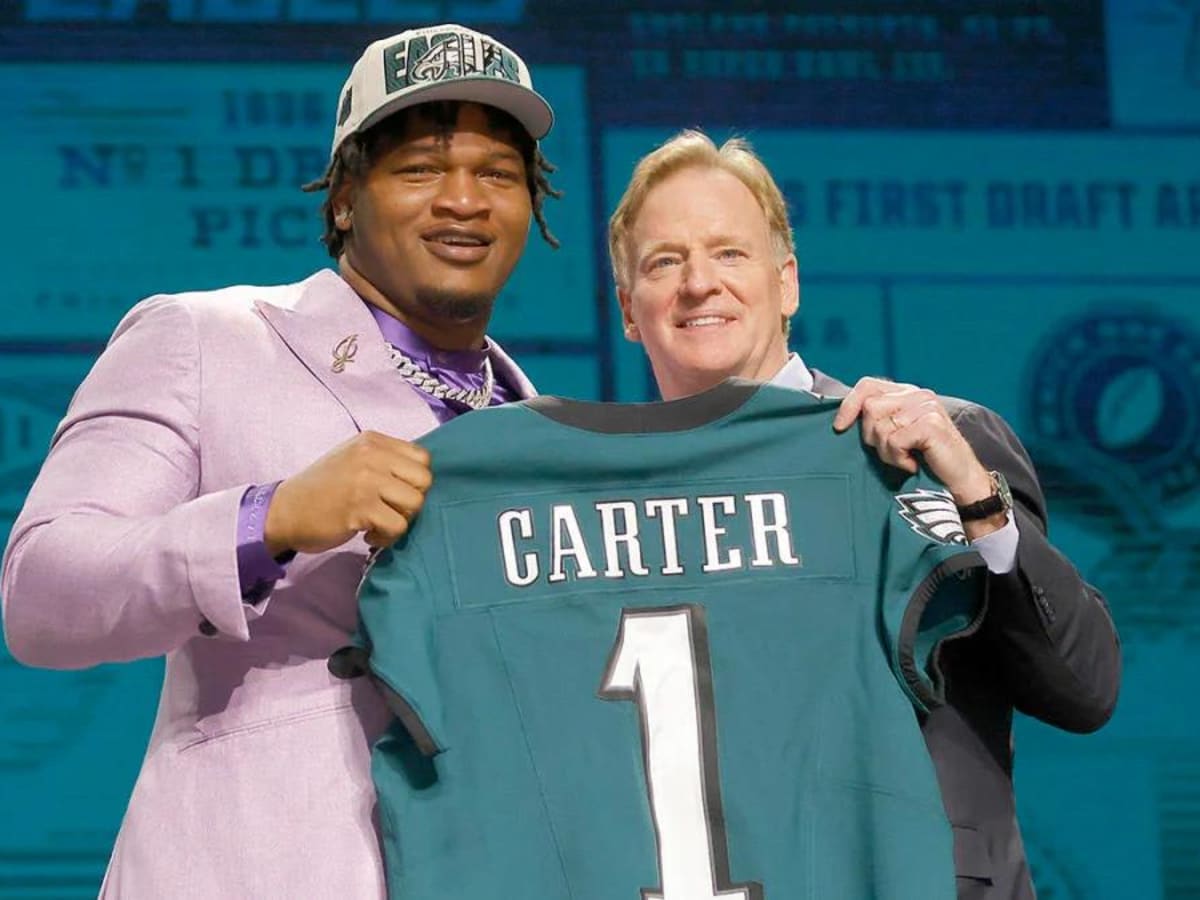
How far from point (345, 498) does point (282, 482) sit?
0.21 ft

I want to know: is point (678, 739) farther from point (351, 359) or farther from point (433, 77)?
point (433, 77)

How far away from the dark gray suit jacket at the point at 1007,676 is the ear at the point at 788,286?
20cm

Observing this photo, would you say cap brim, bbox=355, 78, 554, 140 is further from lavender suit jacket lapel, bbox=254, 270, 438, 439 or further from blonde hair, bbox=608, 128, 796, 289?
blonde hair, bbox=608, 128, 796, 289

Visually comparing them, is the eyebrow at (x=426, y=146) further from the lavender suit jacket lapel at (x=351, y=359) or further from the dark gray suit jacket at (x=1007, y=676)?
the dark gray suit jacket at (x=1007, y=676)

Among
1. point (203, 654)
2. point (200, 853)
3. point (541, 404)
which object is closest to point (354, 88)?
point (541, 404)

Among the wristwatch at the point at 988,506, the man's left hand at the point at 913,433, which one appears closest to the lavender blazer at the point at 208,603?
the man's left hand at the point at 913,433

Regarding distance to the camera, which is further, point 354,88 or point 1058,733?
point 1058,733

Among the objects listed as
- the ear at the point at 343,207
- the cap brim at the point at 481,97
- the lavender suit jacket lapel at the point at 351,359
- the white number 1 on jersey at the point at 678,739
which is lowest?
the white number 1 on jersey at the point at 678,739

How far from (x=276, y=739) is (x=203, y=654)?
110 mm

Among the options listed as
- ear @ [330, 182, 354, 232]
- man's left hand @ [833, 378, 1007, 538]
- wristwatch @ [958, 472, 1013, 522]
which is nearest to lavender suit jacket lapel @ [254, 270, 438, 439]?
ear @ [330, 182, 354, 232]

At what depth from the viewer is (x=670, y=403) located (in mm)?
1710

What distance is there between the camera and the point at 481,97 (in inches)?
68.6

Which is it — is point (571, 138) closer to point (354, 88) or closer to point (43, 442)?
point (43, 442)

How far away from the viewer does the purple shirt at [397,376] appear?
58.1 inches
